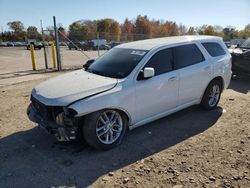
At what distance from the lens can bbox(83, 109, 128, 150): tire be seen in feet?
13.3

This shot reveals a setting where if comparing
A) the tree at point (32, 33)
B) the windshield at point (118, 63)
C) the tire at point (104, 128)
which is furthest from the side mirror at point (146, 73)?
the tree at point (32, 33)

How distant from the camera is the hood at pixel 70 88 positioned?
4031 millimetres

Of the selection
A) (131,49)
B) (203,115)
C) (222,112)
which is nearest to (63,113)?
(131,49)

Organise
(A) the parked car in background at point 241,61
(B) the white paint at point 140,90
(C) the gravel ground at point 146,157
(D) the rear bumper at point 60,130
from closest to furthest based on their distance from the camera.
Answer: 1. (C) the gravel ground at point 146,157
2. (D) the rear bumper at point 60,130
3. (B) the white paint at point 140,90
4. (A) the parked car in background at point 241,61

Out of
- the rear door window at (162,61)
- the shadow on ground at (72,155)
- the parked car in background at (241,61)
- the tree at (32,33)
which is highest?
the tree at (32,33)

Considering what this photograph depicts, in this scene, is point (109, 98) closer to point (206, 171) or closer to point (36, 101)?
point (36, 101)

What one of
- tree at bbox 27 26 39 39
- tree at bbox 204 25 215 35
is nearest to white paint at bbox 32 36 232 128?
tree at bbox 27 26 39 39

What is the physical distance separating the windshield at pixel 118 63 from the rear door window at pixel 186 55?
0.77m

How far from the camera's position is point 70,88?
4.34 metres

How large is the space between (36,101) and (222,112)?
4098 millimetres

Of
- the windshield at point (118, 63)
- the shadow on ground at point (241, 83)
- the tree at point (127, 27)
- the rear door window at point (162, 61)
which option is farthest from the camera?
the tree at point (127, 27)

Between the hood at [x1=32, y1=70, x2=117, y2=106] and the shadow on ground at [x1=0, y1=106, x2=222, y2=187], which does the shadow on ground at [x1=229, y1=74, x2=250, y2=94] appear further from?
the hood at [x1=32, y1=70, x2=117, y2=106]

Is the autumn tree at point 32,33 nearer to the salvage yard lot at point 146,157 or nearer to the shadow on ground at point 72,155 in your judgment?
the salvage yard lot at point 146,157

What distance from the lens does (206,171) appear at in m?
3.70
